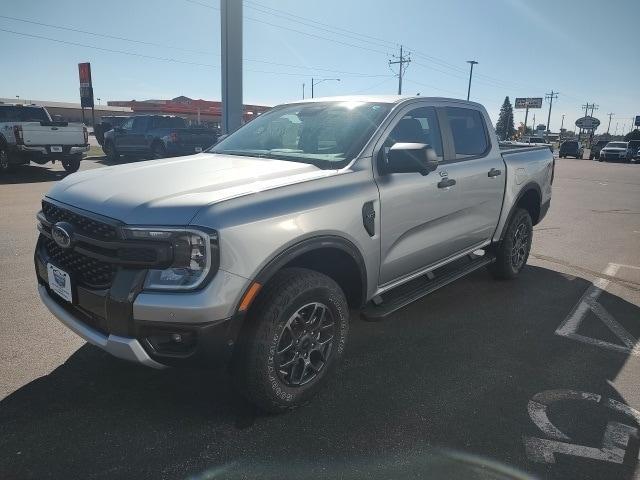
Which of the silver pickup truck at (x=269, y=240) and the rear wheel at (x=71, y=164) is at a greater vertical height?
the silver pickup truck at (x=269, y=240)

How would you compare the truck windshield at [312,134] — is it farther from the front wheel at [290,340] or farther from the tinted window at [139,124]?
the tinted window at [139,124]

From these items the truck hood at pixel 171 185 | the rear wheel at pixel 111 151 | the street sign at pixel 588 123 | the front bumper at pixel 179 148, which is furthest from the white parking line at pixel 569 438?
the street sign at pixel 588 123

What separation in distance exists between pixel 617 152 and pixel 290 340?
3957 centimetres

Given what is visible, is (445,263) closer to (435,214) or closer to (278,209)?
(435,214)

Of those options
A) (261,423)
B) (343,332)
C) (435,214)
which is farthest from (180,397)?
(435,214)

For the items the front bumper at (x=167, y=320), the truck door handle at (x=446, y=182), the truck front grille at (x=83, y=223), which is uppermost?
the truck door handle at (x=446, y=182)

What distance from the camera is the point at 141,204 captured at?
2.38m

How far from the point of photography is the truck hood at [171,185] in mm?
2330

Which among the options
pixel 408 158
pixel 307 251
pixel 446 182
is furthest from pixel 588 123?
pixel 307 251

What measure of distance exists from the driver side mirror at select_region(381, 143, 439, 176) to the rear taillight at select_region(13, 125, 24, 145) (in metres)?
12.3

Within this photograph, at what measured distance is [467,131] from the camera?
4496 millimetres

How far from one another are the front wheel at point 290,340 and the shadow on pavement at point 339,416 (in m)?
0.17

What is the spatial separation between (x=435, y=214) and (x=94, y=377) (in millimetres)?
2669

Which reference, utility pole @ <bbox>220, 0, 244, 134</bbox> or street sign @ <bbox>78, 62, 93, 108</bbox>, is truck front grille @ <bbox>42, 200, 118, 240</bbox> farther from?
street sign @ <bbox>78, 62, 93, 108</bbox>
